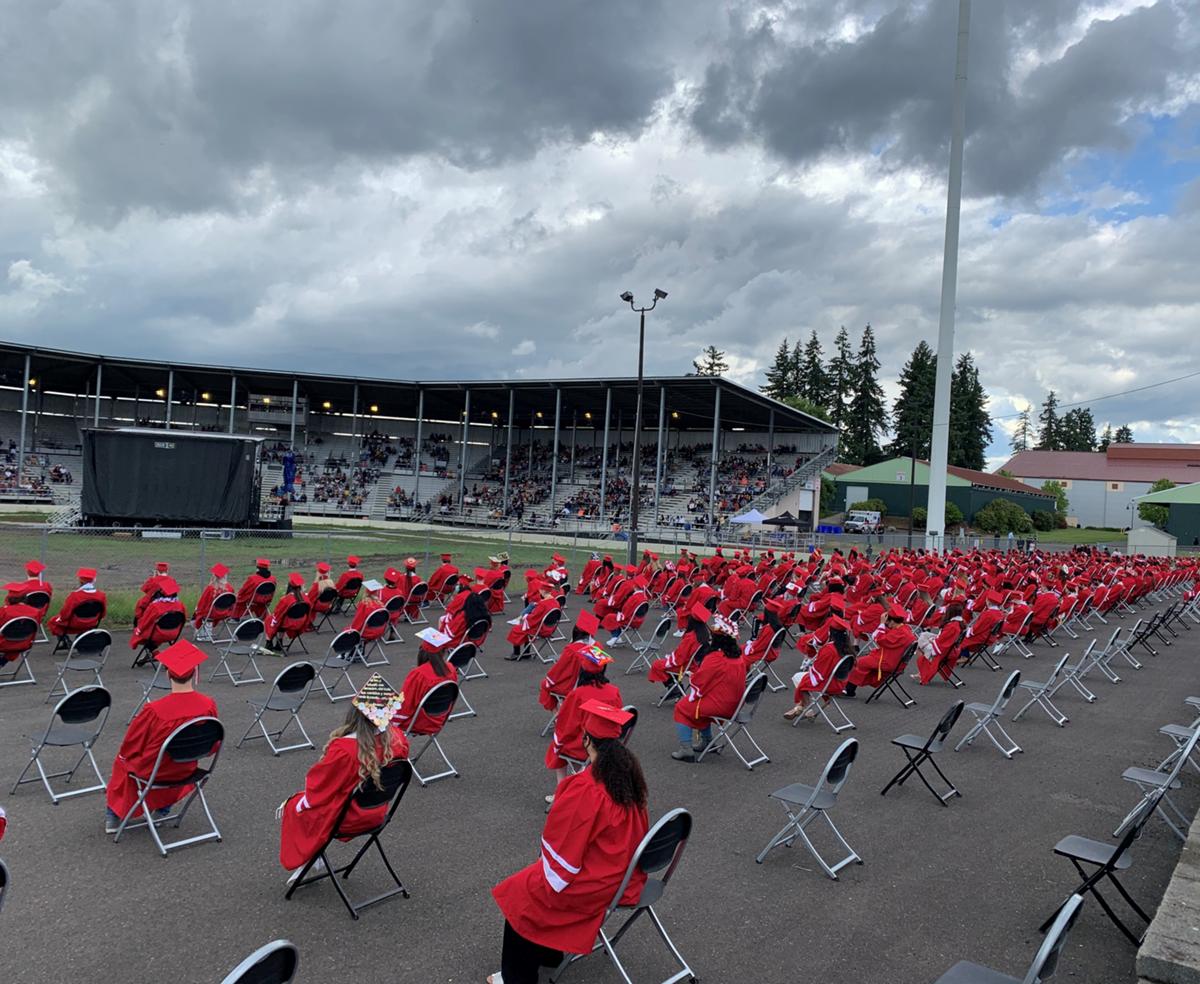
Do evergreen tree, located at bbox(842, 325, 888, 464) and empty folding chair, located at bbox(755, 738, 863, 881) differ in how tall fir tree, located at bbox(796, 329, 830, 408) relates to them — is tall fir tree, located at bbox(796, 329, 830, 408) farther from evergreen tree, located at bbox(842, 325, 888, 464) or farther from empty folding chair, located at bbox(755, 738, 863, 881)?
empty folding chair, located at bbox(755, 738, 863, 881)

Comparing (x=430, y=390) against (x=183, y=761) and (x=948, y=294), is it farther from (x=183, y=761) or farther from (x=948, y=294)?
(x=183, y=761)

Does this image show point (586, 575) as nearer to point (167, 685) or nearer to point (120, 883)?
point (167, 685)

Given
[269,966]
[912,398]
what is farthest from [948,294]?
[912,398]

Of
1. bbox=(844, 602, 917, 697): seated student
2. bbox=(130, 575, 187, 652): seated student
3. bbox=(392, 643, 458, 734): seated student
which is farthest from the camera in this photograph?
bbox=(130, 575, 187, 652): seated student

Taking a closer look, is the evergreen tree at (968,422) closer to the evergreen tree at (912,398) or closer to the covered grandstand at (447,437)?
the evergreen tree at (912,398)

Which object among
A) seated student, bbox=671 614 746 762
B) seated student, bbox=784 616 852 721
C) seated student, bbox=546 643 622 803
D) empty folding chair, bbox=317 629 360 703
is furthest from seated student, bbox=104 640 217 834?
seated student, bbox=784 616 852 721

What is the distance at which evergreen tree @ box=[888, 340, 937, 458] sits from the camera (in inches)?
3396

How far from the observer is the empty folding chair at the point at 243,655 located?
10.6 m

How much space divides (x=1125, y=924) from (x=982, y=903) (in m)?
0.81

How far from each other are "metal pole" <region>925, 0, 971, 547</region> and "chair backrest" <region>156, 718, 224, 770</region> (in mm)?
36059

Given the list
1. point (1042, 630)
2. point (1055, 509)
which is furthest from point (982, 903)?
point (1055, 509)

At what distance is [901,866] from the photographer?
19.3 ft

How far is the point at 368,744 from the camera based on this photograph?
4656mm

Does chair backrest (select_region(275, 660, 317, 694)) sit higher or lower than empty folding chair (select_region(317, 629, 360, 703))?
higher
